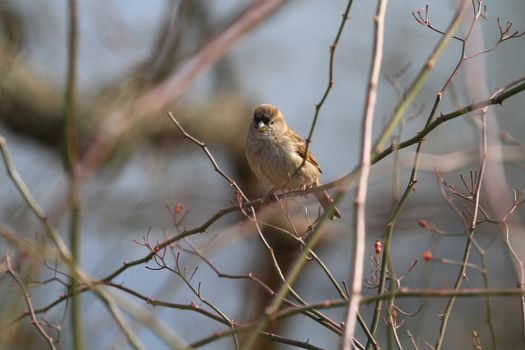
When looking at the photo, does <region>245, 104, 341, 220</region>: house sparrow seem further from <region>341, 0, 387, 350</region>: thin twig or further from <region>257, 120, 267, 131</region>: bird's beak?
<region>341, 0, 387, 350</region>: thin twig

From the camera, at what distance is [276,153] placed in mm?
5785

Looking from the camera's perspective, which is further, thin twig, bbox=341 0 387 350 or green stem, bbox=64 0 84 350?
thin twig, bbox=341 0 387 350

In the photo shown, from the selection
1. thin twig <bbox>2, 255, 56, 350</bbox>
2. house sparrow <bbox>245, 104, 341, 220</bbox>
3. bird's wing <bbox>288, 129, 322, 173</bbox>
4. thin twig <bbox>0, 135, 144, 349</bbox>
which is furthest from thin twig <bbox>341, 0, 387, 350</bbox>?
bird's wing <bbox>288, 129, 322, 173</bbox>

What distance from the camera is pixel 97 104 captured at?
1038 centimetres

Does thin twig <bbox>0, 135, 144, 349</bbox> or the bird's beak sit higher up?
the bird's beak

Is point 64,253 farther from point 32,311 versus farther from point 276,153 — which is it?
point 276,153

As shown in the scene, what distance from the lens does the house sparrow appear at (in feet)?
18.8

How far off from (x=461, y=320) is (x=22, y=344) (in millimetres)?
8102

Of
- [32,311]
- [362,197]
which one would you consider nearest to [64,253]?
[362,197]

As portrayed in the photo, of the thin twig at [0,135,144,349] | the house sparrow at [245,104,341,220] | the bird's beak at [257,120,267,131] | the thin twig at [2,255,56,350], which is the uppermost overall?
the bird's beak at [257,120,267,131]

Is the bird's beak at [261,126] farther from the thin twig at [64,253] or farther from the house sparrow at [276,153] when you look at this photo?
the thin twig at [64,253]

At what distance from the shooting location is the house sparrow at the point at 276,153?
5.72m

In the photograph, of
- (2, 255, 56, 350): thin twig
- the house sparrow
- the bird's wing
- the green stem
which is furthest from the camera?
the bird's wing

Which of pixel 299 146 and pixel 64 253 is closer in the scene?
pixel 64 253
